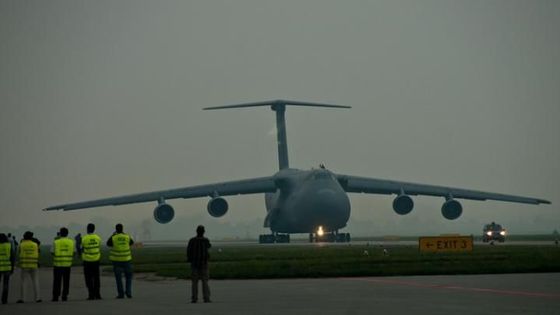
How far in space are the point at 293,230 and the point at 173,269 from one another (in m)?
35.0

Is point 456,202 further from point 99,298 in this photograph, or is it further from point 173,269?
point 99,298

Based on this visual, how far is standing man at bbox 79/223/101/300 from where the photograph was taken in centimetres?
1984

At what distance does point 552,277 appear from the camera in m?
23.6

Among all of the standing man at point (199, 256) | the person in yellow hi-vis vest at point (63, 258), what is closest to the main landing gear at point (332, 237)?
the person in yellow hi-vis vest at point (63, 258)

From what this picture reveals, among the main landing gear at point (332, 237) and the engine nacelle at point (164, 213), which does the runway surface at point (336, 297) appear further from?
the main landing gear at point (332, 237)

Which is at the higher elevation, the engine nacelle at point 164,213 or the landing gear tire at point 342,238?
the engine nacelle at point 164,213

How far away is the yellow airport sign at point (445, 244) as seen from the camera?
4275cm

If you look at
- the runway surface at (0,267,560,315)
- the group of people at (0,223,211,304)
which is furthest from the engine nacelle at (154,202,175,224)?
the group of people at (0,223,211,304)

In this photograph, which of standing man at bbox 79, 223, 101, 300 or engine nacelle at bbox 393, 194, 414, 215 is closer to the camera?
standing man at bbox 79, 223, 101, 300

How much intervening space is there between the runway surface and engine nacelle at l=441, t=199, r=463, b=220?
38.7 m

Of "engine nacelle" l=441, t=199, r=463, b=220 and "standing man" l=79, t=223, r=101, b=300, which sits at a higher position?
"engine nacelle" l=441, t=199, r=463, b=220

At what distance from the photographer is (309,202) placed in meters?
60.1

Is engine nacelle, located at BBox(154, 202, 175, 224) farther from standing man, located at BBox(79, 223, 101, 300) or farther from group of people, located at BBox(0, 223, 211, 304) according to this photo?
standing man, located at BBox(79, 223, 101, 300)

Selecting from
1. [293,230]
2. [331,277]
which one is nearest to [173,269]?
[331,277]
